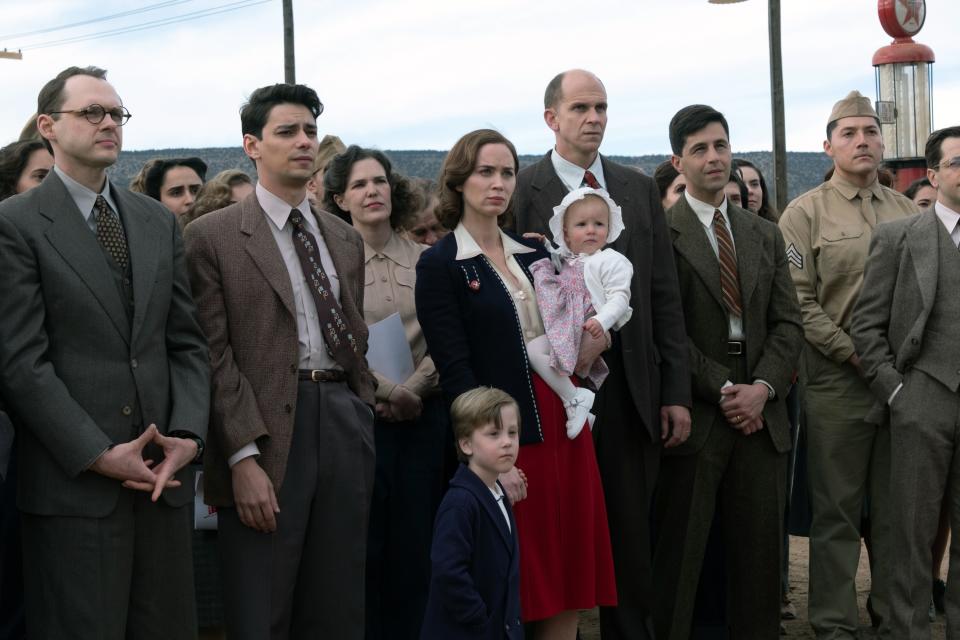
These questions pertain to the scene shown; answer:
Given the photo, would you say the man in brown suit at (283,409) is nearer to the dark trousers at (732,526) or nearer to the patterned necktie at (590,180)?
the patterned necktie at (590,180)

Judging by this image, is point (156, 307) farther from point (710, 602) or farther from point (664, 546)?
point (710, 602)

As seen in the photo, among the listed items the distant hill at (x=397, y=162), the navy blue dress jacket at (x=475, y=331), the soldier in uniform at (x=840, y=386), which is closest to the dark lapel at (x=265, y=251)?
the navy blue dress jacket at (x=475, y=331)

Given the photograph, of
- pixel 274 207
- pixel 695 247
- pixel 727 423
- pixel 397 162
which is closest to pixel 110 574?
pixel 274 207

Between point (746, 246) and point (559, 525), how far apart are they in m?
1.66

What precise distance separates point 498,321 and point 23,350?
1728 mm

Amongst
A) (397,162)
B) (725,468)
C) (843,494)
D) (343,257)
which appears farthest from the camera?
(397,162)

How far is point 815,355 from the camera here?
6.16 meters

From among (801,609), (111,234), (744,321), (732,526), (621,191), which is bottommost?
(801,609)

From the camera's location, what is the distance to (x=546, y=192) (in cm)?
529

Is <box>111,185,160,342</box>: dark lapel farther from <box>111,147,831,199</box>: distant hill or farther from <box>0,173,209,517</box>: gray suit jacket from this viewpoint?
<box>111,147,831,199</box>: distant hill

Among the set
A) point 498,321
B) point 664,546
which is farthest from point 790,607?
point 498,321

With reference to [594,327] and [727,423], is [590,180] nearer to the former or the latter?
[594,327]

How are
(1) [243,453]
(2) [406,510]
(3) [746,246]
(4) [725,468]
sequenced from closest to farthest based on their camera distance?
(1) [243,453]
(2) [406,510]
(4) [725,468]
(3) [746,246]

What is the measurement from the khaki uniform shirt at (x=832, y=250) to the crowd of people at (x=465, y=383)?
0.6 inches
